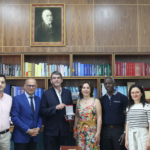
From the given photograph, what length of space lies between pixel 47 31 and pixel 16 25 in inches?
27.9

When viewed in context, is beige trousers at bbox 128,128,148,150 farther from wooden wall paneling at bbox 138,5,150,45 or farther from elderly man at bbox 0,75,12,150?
wooden wall paneling at bbox 138,5,150,45

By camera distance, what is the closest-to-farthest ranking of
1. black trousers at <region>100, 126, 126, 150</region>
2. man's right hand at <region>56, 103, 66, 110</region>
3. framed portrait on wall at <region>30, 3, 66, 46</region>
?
man's right hand at <region>56, 103, 66, 110</region> < black trousers at <region>100, 126, 126, 150</region> < framed portrait on wall at <region>30, 3, 66, 46</region>

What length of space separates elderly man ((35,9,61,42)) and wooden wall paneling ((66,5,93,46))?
269 millimetres

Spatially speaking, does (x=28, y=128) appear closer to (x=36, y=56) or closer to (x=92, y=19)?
(x=36, y=56)

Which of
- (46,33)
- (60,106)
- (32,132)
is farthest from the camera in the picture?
(46,33)

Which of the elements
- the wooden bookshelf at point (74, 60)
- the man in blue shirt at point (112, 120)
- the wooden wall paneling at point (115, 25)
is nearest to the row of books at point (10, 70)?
the wooden bookshelf at point (74, 60)

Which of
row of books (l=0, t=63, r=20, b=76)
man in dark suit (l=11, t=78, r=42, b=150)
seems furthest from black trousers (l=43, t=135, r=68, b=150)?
row of books (l=0, t=63, r=20, b=76)

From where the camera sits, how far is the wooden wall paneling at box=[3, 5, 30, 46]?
12.8ft

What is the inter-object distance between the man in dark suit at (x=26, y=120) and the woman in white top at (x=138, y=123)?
4.38 feet

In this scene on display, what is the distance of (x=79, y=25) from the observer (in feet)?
13.0

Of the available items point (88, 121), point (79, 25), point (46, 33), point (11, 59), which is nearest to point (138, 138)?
point (88, 121)

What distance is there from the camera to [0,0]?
13.0ft

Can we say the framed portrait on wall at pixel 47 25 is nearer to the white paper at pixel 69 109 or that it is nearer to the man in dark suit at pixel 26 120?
the man in dark suit at pixel 26 120

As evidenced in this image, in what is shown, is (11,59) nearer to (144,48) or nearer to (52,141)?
(52,141)
